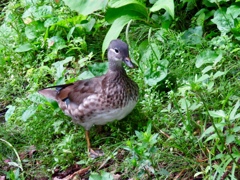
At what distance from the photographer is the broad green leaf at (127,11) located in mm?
5102

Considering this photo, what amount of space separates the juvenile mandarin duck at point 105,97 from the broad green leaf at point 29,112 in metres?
0.30

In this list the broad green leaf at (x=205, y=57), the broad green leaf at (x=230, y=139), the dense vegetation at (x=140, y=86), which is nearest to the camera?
the broad green leaf at (x=230, y=139)

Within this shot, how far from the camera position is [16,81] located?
17.8 feet

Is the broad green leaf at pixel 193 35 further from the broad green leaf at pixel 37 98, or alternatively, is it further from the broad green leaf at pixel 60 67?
the broad green leaf at pixel 37 98

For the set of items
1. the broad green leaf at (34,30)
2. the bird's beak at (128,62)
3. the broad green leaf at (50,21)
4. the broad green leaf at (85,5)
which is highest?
the broad green leaf at (85,5)

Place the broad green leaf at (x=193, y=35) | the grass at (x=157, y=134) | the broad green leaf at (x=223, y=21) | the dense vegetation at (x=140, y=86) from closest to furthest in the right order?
the grass at (x=157, y=134), the dense vegetation at (x=140, y=86), the broad green leaf at (x=223, y=21), the broad green leaf at (x=193, y=35)

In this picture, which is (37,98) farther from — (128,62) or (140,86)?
(128,62)

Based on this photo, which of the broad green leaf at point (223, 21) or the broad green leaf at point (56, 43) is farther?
the broad green leaf at point (56, 43)

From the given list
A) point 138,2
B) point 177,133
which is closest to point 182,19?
point 138,2

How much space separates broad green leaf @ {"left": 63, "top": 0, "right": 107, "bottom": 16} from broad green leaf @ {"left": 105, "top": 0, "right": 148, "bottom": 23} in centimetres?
10

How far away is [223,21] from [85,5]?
127cm

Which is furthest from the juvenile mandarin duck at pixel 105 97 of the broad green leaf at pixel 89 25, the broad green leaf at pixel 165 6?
the broad green leaf at pixel 89 25

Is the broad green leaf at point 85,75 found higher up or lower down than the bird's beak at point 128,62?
lower down

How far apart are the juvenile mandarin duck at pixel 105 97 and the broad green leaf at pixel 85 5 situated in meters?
→ 0.97
